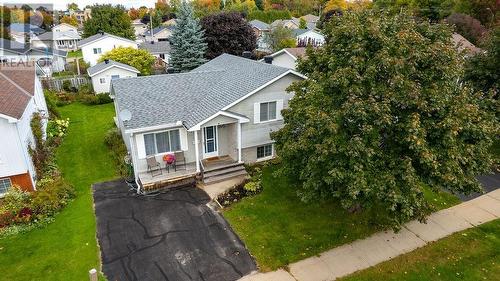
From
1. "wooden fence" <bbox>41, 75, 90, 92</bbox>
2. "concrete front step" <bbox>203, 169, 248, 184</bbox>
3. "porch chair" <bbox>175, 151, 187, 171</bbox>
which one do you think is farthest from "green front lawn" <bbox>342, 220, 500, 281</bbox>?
"wooden fence" <bbox>41, 75, 90, 92</bbox>

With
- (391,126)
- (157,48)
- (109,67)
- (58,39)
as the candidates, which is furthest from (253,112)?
(58,39)

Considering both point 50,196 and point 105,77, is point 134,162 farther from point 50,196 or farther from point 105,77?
point 105,77

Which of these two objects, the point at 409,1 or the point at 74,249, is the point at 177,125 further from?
the point at 409,1

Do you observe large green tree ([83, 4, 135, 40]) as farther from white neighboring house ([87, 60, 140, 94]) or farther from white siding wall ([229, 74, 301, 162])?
white siding wall ([229, 74, 301, 162])

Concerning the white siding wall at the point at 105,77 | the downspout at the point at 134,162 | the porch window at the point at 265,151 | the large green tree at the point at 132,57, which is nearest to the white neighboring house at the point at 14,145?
the downspout at the point at 134,162

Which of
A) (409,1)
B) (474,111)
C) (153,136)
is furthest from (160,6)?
(474,111)
